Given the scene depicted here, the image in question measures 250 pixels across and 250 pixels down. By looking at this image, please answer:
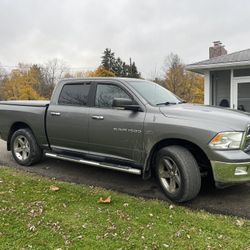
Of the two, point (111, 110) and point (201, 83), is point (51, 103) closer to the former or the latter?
point (111, 110)

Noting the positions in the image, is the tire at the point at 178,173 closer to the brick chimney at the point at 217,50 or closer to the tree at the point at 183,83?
the brick chimney at the point at 217,50

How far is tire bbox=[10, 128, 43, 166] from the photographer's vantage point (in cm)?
656

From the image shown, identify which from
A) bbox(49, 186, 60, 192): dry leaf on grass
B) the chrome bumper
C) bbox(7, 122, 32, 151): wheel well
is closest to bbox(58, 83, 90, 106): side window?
bbox(7, 122, 32, 151): wheel well

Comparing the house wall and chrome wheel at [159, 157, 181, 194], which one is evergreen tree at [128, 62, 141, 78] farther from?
chrome wheel at [159, 157, 181, 194]

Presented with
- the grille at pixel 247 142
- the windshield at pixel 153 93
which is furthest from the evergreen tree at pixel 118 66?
the grille at pixel 247 142

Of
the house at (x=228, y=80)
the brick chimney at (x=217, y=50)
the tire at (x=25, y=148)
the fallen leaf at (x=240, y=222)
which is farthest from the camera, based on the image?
the brick chimney at (x=217, y=50)

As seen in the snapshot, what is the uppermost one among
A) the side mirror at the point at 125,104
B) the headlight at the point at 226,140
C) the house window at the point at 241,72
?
the house window at the point at 241,72

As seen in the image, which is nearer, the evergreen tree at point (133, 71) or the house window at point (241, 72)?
the house window at point (241, 72)

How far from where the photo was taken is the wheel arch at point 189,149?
4.57 m

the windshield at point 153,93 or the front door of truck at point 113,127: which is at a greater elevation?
the windshield at point 153,93

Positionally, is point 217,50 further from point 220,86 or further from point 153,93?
point 153,93

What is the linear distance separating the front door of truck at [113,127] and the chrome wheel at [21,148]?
1900 mm

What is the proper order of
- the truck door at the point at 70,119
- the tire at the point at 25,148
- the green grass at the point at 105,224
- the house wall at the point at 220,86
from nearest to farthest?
the green grass at the point at 105,224 → the truck door at the point at 70,119 → the tire at the point at 25,148 → the house wall at the point at 220,86

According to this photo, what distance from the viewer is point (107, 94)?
5.48 meters
